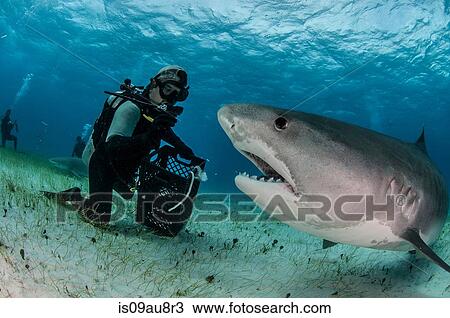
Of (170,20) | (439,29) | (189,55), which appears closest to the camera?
(439,29)

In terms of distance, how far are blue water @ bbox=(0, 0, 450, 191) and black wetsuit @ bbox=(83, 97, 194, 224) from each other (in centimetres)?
627

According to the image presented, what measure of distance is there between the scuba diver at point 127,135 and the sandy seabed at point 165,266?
42cm

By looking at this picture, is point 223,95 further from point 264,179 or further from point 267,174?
point 264,179

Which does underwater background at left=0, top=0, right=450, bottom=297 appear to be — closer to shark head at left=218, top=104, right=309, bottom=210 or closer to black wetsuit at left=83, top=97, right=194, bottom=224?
black wetsuit at left=83, top=97, right=194, bottom=224

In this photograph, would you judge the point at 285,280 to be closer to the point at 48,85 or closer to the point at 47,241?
the point at 47,241

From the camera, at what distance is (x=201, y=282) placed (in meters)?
4.27

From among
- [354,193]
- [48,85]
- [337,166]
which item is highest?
[48,85]

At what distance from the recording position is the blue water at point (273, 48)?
2295 centimetres

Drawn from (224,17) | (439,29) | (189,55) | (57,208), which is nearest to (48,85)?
(189,55)

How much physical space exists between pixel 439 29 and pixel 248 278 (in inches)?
880

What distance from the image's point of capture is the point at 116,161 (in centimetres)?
520

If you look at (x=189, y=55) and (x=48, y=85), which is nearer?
(x=189, y=55)

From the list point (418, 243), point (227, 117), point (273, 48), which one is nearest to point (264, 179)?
point (227, 117)

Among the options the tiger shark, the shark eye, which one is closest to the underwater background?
the tiger shark
